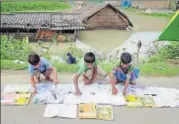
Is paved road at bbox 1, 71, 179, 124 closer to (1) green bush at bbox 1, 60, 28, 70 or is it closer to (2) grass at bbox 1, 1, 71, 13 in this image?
(1) green bush at bbox 1, 60, 28, 70

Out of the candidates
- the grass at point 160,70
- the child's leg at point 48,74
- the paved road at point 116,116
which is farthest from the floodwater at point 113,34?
the paved road at point 116,116

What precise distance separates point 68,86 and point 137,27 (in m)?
10.3

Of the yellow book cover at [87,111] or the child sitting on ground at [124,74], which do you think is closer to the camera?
the yellow book cover at [87,111]

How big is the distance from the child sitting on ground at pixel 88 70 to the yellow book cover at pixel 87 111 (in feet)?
1.11

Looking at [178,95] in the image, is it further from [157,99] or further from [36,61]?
[36,61]

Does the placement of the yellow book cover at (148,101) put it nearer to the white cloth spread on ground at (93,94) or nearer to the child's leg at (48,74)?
the white cloth spread on ground at (93,94)

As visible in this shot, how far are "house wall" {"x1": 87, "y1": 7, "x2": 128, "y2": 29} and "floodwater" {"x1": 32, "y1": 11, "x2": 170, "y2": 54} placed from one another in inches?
11.1

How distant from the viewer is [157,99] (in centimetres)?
451

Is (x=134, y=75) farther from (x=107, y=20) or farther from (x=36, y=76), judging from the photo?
(x=107, y=20)

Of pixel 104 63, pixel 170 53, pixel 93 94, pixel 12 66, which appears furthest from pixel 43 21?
pixel 93 94

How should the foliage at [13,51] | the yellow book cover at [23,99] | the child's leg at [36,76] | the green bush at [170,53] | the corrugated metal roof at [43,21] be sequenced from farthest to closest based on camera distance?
the corrugated metal roof at [43,21], the green bush at [170,53], the foliage at [13,51], the child's leg at [36,76], the yellow book cover at [23,99]

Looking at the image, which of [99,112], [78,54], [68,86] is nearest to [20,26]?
[78,54]

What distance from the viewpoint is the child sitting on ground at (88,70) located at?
14.4ft

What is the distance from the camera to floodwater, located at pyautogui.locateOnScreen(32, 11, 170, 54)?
11.8 meters
